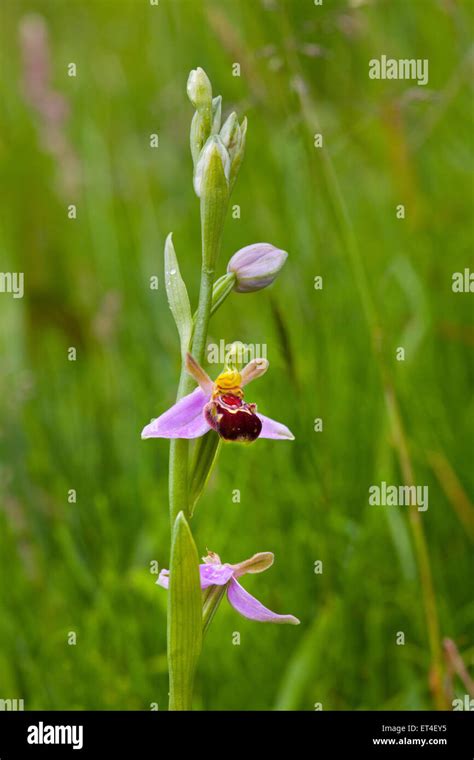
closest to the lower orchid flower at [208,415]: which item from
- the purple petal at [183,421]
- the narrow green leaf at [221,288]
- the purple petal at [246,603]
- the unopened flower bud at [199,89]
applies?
the purple petal at [183,421]

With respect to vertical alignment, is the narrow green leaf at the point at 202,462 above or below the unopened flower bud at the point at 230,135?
below

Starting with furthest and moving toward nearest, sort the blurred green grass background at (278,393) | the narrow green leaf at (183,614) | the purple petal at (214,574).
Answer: the blurred green grass background at (278,393) < the purple petal at (214,574) < the narrow green leaf at (183,614)

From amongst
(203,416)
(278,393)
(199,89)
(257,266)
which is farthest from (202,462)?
(278,393)

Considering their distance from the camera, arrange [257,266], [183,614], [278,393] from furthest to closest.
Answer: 1. [278,393]
2. [257,266]
3. [183,614]

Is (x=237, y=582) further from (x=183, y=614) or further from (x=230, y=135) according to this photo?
(x=230, y=135)

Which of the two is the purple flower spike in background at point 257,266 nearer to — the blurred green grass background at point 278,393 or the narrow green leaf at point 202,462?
the narrow green leaf at point 202,462

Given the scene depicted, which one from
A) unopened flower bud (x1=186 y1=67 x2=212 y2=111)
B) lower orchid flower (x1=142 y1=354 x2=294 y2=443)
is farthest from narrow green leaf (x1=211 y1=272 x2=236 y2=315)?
unopened flower bud (x1=186 y1=67 x2=212 y2=111)
